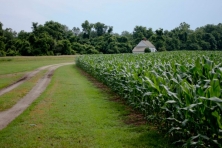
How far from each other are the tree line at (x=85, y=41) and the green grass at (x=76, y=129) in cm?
4919

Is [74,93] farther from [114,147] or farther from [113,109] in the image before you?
[114,147]

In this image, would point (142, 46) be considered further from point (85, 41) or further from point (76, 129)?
point (76, 129)

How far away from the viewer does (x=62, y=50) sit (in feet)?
215

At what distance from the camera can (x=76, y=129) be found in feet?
24.4

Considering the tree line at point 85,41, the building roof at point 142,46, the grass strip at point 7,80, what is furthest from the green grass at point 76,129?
the building roof at point 142,46

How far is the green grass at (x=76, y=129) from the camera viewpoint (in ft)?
20.7

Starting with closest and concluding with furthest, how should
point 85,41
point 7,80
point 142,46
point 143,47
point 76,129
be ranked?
point 76,129 → point 7,80 → point 85,41 → point 143,47 → point 142,46

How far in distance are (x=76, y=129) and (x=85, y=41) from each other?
235ft

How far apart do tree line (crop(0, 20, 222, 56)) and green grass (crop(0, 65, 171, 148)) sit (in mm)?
49189

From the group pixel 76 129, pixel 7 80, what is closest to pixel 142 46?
pixel 7 80

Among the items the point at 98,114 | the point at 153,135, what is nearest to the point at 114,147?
the point at 153,135

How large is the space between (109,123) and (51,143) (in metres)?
2.40

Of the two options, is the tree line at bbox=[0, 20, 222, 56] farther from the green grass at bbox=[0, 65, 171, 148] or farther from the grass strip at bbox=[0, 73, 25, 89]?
the green grass at bbox=[0, 65, 171, 148]

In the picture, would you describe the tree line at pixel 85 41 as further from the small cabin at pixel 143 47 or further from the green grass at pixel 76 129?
the green grass at pixel 76 129
